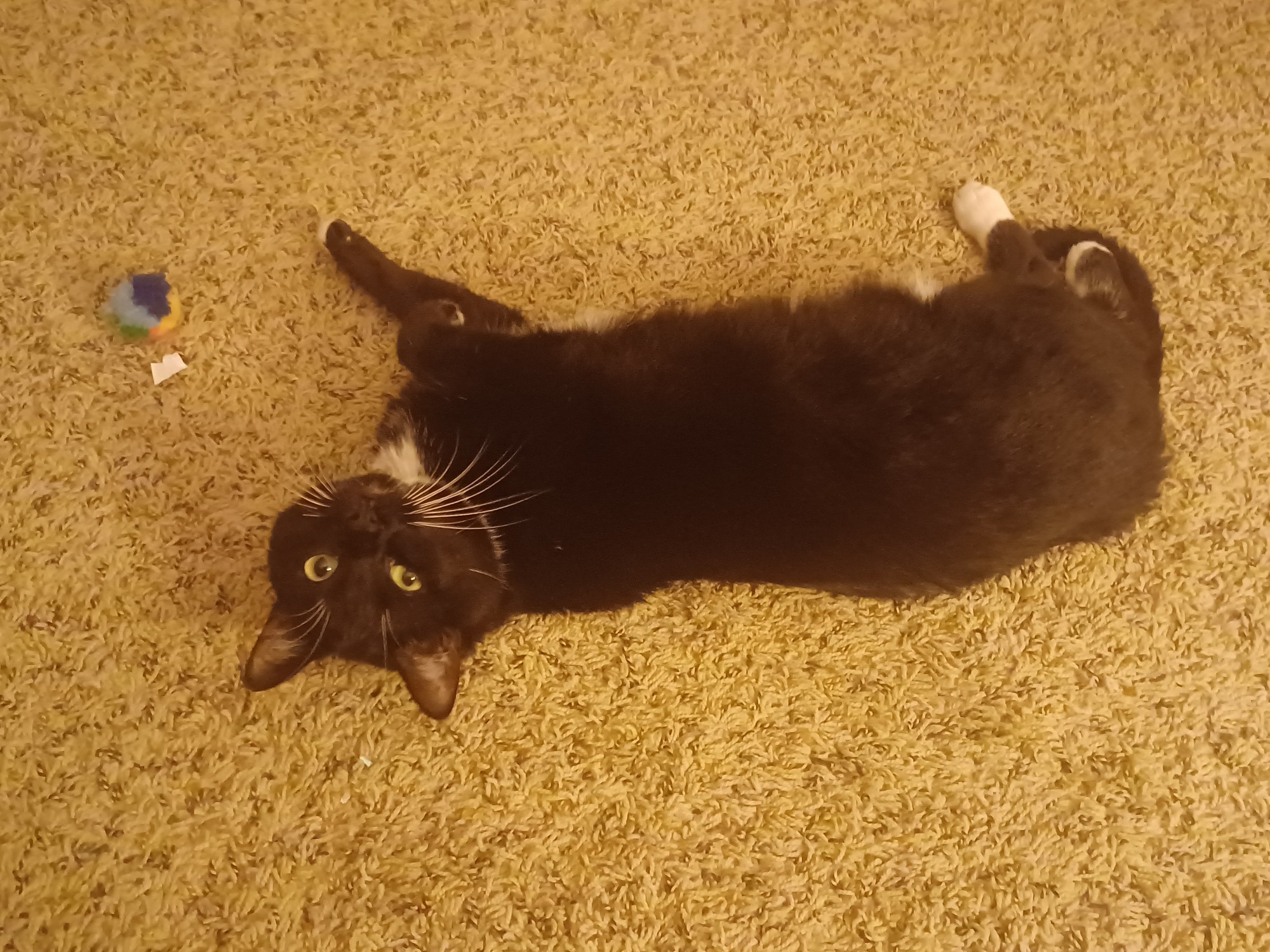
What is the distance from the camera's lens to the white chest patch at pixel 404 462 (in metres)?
1.28

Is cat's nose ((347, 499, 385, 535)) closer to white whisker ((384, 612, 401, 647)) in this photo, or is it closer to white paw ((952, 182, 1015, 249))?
white whisker ((384, 612, 401, 647))

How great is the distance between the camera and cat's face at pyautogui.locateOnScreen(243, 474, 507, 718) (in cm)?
117

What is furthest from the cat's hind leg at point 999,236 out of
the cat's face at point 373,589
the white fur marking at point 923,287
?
the cat's face at point 373,589

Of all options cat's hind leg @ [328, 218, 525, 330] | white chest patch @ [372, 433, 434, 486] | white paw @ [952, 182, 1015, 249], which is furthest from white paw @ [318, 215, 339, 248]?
white paw @ [952, 182, 1015, 249]

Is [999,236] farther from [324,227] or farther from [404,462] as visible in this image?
[324,227]

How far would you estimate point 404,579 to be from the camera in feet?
3.90

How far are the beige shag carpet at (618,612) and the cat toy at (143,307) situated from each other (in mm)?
39

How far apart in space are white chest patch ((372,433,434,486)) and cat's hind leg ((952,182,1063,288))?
0.95 meters

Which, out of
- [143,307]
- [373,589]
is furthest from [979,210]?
[143,307]

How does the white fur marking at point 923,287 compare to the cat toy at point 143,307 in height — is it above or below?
above

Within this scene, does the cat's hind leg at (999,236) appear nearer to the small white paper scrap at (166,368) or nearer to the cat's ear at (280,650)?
the cat's ear at (280,650)

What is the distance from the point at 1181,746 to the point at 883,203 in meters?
1.06

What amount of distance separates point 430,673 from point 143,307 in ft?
2.66

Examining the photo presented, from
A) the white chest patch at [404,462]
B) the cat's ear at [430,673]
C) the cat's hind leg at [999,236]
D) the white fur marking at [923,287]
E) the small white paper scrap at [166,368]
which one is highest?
the cat's hind leg at [999,236]
